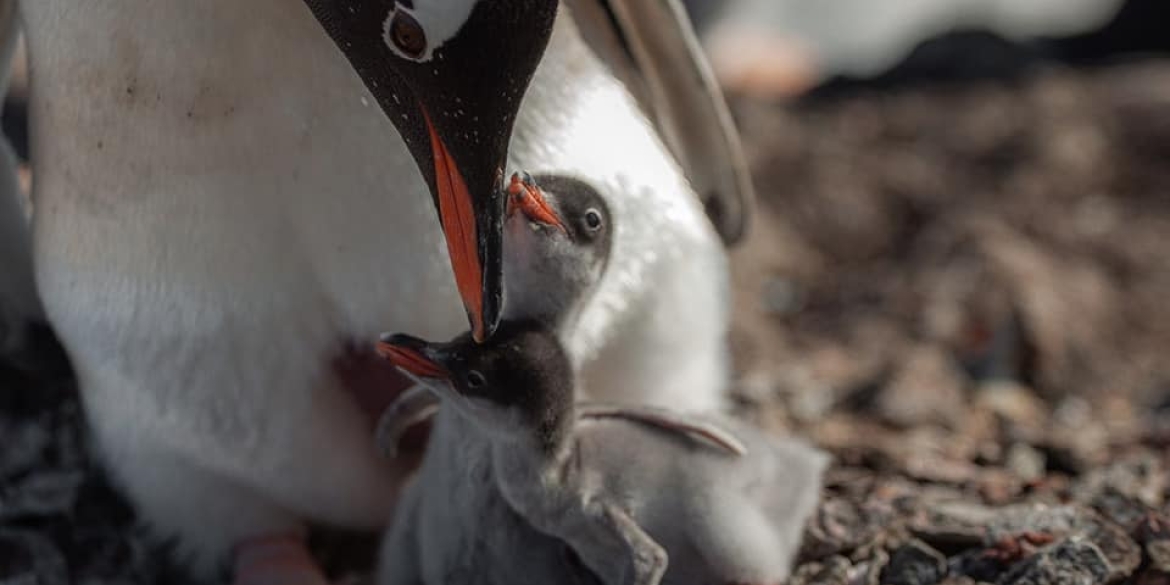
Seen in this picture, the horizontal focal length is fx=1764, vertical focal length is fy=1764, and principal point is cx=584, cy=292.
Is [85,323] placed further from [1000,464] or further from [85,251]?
[1000,464]

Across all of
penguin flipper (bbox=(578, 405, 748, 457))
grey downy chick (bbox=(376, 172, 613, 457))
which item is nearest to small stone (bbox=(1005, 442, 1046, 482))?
penguin flipper (bbox=(578, 405, 748, 457))

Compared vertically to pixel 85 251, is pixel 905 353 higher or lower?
lower

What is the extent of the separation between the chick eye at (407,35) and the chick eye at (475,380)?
0.32m

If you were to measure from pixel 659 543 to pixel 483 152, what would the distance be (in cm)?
47

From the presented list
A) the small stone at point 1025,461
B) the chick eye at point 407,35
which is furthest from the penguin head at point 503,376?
the small stone at point 1025,461

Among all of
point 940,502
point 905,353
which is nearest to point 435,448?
point 940,502

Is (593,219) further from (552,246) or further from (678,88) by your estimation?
(678,88)

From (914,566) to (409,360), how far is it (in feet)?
2.08

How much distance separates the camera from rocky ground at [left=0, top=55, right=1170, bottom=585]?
6.71 feet

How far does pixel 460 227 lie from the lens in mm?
1636

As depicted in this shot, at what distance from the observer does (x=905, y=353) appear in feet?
11.4

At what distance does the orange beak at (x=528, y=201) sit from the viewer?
1.67m

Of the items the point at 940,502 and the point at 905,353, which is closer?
the point at 940,502

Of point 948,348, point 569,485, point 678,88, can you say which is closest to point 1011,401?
point 948,348
